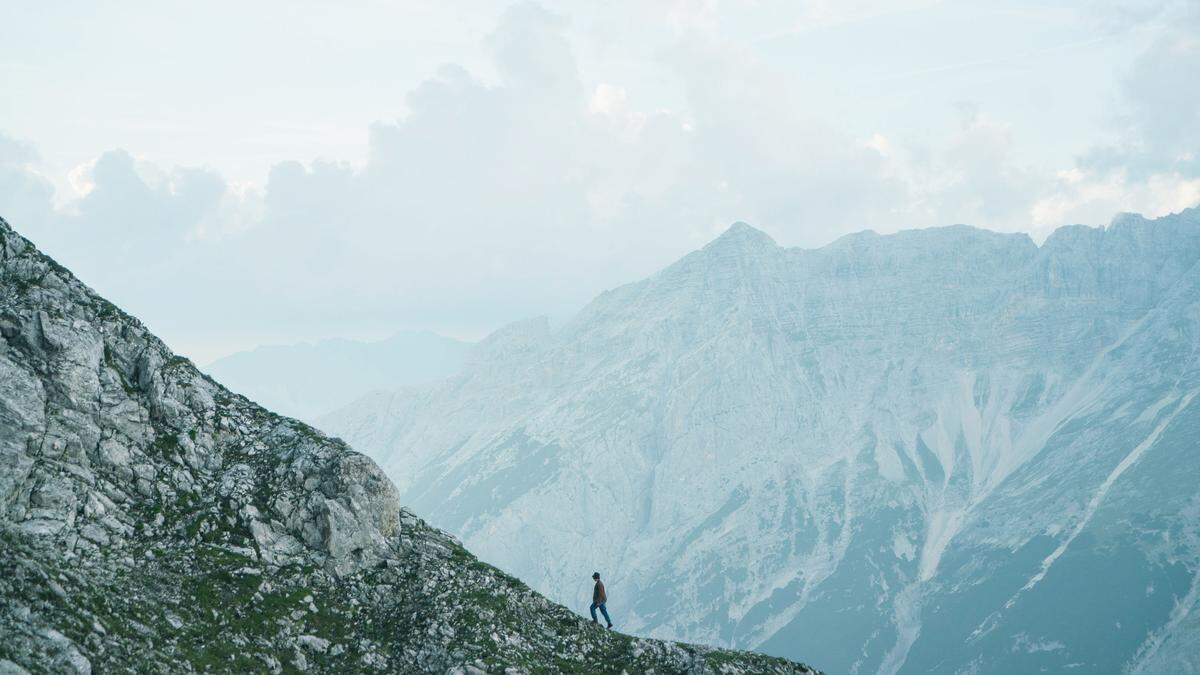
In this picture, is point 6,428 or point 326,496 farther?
point 326,496

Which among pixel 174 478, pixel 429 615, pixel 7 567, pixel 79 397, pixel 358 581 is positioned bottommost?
pixel 429 615

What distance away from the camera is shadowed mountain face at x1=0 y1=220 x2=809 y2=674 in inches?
1590

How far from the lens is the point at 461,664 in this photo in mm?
48688

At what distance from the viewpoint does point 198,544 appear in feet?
156

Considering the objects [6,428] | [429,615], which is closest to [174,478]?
[6,428]

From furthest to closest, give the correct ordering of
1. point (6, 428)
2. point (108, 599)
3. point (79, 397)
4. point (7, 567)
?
point (79, 397) < point (6, 428) < point (108, 599) < point (7, 567)

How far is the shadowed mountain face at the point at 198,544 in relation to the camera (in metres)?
40.4

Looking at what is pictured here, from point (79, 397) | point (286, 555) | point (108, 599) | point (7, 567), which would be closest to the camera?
point (7, 567)

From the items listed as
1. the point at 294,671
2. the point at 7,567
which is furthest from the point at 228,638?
the point at 7,567

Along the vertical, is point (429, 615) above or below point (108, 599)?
below

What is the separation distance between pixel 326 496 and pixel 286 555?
14.2ft

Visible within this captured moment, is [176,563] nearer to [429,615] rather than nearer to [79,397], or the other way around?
[79,397]

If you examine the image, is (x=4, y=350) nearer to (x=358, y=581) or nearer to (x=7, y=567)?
(x=7, y=567)

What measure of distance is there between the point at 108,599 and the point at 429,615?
17.1 metres
